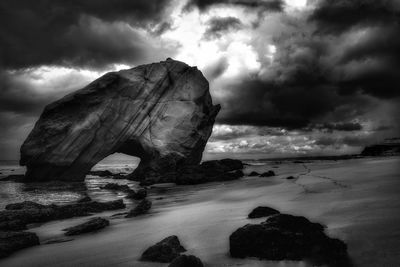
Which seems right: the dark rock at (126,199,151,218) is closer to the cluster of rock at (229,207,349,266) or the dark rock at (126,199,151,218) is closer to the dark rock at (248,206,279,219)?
the dark rock at (248,206,279,219)

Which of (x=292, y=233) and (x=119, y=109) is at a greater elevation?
(x=119, y=109)

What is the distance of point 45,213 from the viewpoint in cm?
838

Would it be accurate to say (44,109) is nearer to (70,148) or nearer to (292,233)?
(70,148)

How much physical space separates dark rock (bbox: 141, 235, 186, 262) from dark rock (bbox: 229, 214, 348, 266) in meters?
0.75

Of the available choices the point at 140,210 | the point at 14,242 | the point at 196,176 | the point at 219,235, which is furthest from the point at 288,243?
the point at 196,176

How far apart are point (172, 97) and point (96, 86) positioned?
23.9 ft

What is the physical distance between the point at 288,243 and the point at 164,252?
155cm

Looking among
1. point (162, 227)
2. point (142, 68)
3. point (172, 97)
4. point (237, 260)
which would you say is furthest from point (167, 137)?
point (237, 260)

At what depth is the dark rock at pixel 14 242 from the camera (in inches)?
188

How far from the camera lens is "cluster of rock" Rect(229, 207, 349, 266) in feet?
10.2

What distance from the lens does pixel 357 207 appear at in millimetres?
5012

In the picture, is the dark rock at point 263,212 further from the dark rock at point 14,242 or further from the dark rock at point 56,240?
the dark rock at point 14,242

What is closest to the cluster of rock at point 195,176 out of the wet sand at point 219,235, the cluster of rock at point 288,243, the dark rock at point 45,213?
the dark rock at point 45,213

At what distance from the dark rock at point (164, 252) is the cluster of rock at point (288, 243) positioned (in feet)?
2.48
